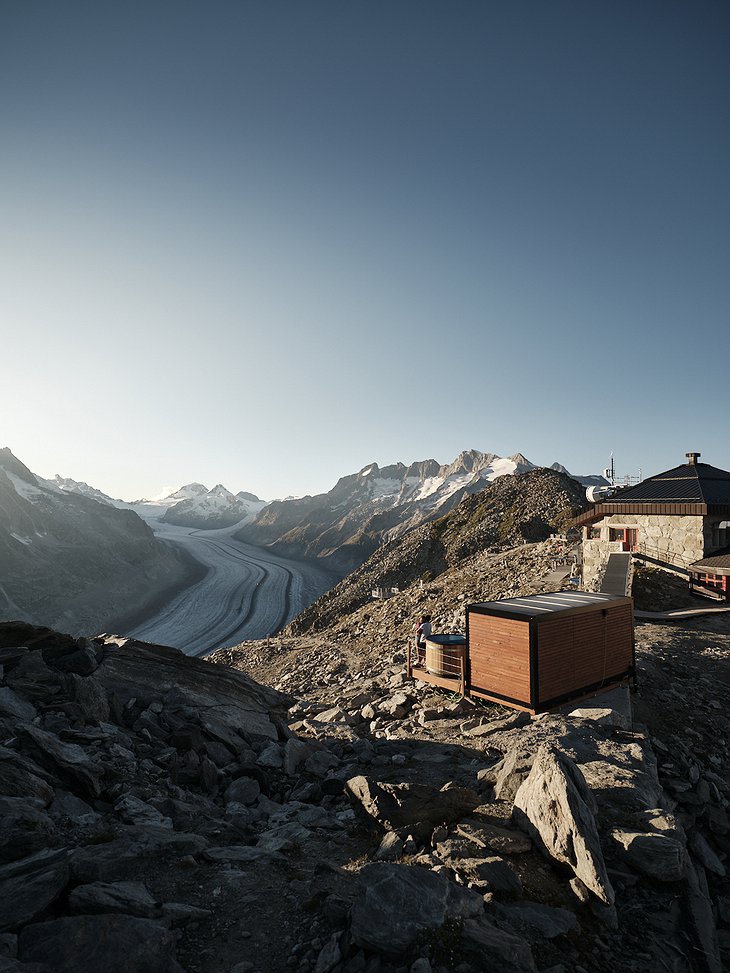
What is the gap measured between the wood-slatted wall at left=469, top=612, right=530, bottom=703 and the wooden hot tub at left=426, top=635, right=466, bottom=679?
→ 0.71 meters

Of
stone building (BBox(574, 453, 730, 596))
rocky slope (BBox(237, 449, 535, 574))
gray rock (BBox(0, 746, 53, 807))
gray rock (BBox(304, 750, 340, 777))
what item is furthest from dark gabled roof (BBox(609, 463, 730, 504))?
rocky slope (BBox(237, 449, 535, 574))

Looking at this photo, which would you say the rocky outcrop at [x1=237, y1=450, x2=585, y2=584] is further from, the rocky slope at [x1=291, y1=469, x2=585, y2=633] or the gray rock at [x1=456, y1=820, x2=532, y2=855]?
the gray rock at [x1=456, y1=820, x2=532, y2=855]

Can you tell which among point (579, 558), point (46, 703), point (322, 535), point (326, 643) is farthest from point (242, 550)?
point (46, 703)

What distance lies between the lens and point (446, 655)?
15375mm

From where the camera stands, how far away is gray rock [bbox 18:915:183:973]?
14.2 feet

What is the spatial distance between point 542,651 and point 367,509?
149769 millimetres

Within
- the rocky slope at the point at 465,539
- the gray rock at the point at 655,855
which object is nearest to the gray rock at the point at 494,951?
the gray rock at the point at 655,855

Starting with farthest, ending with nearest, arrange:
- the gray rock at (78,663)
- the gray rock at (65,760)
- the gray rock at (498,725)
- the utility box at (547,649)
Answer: the gray rock at (78,663) < the utility box at (547,649) < the gray rock at (498,725) < the gray rock at (65,760)

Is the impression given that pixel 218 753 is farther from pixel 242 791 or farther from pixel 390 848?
pixel 390 848

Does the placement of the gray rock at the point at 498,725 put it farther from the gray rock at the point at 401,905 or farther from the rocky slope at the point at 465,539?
the rocky slope at the point at 465,539

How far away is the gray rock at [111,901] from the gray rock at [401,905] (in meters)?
2.22

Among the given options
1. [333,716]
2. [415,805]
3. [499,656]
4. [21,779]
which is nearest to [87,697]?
[21,779]

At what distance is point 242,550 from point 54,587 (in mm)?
61906

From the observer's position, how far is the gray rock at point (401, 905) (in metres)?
4.58
